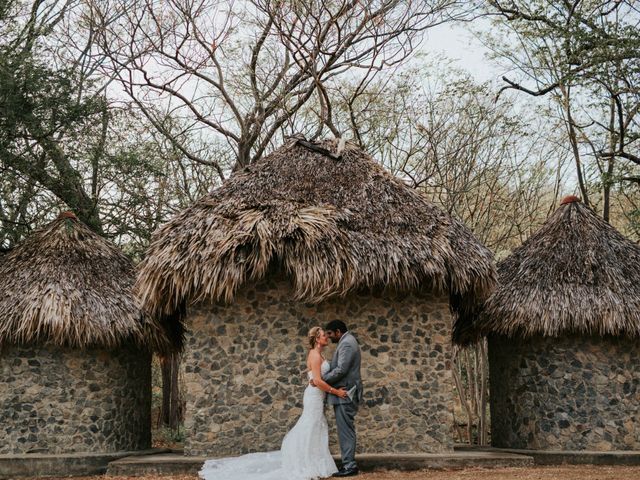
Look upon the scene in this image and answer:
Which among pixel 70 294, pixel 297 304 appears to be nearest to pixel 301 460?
pixel 297 304

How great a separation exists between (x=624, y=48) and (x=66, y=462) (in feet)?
28.2

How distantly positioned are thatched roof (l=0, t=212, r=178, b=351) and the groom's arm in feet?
11.2

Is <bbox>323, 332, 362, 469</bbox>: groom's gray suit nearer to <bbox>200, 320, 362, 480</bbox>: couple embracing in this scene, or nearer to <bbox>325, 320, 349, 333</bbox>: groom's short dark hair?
<bbox>200, 320, 362, 480</bbox>: couple embracing

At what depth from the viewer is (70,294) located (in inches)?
409

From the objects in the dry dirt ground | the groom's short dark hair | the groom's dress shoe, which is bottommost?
the dry dirt ground

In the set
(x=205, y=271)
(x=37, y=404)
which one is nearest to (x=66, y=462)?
(x=37, y=404)

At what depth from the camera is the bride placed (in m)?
7.90

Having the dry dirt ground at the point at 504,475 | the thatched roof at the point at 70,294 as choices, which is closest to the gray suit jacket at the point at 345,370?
the dry dirt ground at the point at 504,475

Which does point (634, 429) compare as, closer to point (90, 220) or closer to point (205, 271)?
point (205, 271)

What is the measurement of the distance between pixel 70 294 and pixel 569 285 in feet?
20.8

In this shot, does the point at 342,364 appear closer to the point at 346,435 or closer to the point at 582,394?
the point at 346,435

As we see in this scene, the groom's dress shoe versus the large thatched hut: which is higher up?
the large thatched hut

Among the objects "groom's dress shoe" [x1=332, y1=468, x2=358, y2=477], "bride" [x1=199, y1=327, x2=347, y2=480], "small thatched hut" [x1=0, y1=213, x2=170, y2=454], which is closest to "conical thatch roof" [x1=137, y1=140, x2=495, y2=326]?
"small thatched hut" [x1=0, y1=213, x2=170, y2=454]

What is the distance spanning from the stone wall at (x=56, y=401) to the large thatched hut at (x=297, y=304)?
1397 millimetres
